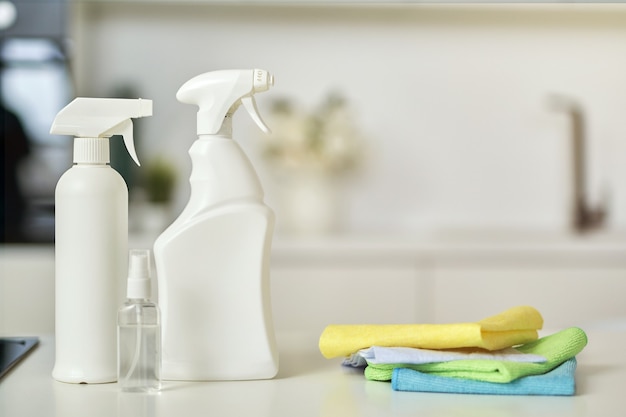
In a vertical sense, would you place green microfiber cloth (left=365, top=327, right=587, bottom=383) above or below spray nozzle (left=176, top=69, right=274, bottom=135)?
below


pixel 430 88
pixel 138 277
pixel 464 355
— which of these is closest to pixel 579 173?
pixel 430 88

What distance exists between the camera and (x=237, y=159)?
3.29ft

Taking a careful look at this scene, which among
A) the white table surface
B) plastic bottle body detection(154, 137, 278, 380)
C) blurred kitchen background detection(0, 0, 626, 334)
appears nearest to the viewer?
the white table surface

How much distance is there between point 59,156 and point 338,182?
1.02m

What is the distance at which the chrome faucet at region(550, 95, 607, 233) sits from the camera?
319 centimetres

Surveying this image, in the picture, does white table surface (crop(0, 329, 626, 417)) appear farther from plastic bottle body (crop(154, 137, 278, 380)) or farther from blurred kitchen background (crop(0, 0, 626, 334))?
blurred kitchen background (crop(0, 0, 626, 334))

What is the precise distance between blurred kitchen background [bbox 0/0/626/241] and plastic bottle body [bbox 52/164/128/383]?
2.22 meters

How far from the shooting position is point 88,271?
0.95 m

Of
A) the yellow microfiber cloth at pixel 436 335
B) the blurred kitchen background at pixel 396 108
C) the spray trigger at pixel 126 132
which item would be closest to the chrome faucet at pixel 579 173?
the blurred kitchen background at pixel 396 108

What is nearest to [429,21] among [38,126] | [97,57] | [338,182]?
[338,182]

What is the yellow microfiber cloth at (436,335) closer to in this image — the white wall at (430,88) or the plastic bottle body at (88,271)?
the plastic bottle body at (88,271)

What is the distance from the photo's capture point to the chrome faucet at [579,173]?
319 centimetres

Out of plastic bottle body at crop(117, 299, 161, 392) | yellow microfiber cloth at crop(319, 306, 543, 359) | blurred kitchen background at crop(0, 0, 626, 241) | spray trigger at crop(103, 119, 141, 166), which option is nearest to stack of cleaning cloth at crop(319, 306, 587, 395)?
yellow microfiber cloth at crop(319, 306, 543, 359)

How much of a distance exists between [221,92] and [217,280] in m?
0.22
